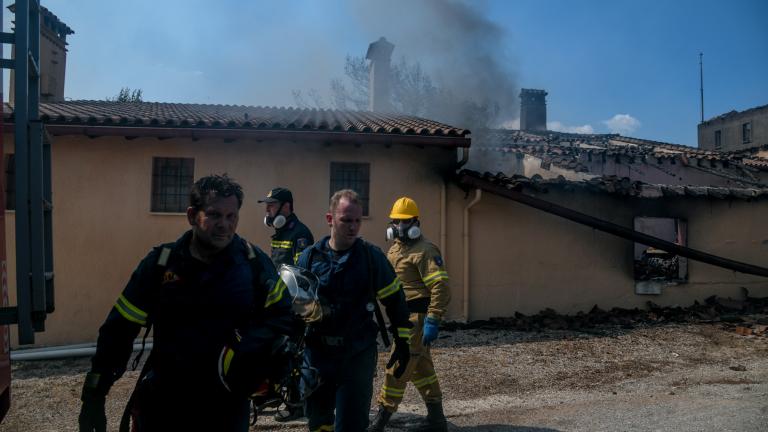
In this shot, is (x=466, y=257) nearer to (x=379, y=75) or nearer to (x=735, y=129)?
(x=379, y=75)

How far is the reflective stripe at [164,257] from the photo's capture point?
7.68 ft

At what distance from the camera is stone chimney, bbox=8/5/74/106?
12.3m

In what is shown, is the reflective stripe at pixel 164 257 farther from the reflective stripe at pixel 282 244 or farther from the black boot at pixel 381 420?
the reflective stripe at pixel 282 244

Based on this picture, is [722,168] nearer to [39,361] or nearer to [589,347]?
[589,347]

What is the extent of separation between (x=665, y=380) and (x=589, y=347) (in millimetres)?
1567

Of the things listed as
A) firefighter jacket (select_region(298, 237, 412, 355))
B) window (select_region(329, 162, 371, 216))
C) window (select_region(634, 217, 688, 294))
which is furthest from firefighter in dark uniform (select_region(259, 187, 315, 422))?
window (select_region(634, 217, 688, 294))

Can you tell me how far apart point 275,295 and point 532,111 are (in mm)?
25964

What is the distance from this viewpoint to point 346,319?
10.9 feet

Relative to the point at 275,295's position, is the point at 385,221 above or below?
above

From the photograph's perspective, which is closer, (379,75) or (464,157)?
(464,157)

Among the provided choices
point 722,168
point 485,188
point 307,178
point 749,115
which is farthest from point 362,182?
point 749,115

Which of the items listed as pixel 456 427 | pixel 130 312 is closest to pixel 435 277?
pixel 456 427

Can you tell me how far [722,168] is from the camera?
57.7 ft

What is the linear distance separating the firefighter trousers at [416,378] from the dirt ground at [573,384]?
1.52 ft
